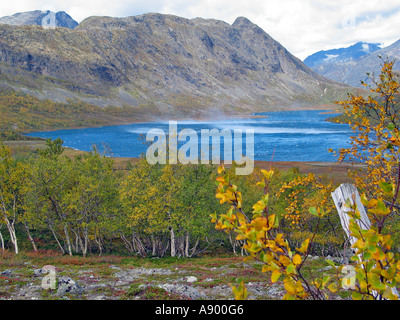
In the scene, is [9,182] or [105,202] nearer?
[9,182]

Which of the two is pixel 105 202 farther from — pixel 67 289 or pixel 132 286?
pixel 67 289

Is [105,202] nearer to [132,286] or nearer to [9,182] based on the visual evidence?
[9,182]

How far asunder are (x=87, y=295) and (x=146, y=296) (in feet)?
11.5

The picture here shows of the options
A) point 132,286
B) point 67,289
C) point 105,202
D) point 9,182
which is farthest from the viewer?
point 105,202

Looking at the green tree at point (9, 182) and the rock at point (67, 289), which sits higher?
the green tree at point (9, 182)

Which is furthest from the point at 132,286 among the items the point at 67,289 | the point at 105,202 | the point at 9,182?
the point at 9,182

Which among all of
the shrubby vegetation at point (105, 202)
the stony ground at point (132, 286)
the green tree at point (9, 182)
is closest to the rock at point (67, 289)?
the stony ground at point (132, 286)

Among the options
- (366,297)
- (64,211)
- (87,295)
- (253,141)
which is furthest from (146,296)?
(253,141)

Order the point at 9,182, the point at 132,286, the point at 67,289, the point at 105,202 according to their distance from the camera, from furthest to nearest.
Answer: the point at 105,202 < the point at 9,182 < the point at 132,286 < the point at 67,289

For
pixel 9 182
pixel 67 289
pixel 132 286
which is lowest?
pixel 132 286

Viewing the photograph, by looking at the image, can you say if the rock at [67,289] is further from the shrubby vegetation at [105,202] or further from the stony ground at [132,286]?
the shrubby vegetation at [105,202]

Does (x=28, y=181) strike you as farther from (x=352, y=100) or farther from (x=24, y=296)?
(x=352, y=100)

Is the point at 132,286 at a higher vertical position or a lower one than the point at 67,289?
lower
